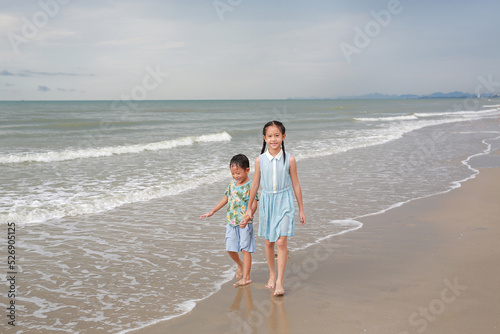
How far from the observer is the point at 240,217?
4680 millimetres

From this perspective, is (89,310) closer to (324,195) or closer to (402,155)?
(324,195)

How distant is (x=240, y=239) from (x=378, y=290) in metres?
1.43

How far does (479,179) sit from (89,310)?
9778 millimetres

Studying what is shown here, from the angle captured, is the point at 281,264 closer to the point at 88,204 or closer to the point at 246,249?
the point at 246,249

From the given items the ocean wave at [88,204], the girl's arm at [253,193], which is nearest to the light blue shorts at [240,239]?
the girl's arm at [253,193]

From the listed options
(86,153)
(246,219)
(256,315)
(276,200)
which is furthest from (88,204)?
(86,153)

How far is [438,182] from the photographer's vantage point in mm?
10641

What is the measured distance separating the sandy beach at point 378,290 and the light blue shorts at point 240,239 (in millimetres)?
388

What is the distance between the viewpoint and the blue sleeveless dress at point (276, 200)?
441 centimetres

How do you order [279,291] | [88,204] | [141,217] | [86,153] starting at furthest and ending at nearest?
[86,153]
[88,204]
[141,217]
[279,291]

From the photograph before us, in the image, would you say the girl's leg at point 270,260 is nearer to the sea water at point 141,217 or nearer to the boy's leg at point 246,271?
the boy's leg at point 246,271

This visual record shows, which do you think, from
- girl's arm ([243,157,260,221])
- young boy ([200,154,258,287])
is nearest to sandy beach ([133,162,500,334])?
young boy ([200,154,258,287])

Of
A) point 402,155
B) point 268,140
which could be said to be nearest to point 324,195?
point 268,140

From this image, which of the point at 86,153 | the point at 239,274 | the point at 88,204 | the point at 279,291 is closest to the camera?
the point at 279,291
